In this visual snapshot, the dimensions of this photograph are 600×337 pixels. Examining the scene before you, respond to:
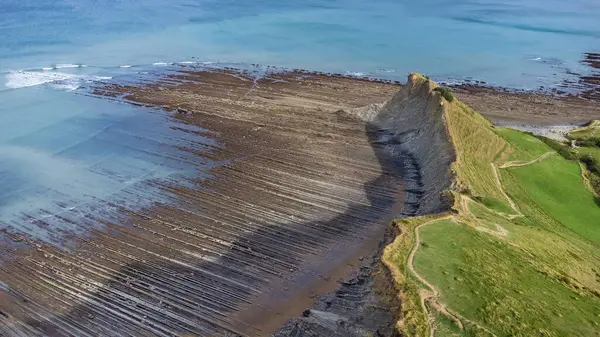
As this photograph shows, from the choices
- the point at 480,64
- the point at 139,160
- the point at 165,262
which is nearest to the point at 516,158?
the point at 165,262

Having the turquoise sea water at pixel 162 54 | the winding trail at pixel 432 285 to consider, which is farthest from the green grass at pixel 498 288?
the turquoise sea water at pixel 162 54

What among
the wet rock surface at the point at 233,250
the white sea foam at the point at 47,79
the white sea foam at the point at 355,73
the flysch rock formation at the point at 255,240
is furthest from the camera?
the white sea foam at the point at 355,73

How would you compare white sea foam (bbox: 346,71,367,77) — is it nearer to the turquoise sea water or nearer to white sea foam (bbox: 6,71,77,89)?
the turquoise sea water

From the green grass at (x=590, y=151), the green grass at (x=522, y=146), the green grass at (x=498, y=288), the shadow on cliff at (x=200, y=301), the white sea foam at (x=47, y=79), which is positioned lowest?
the shadow on cliff at (x=200, y=301)

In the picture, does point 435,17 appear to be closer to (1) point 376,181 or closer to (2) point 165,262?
(1) point 376,181

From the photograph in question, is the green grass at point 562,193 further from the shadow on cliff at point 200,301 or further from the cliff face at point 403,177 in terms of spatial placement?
the shadow on cliff at point 200,301
